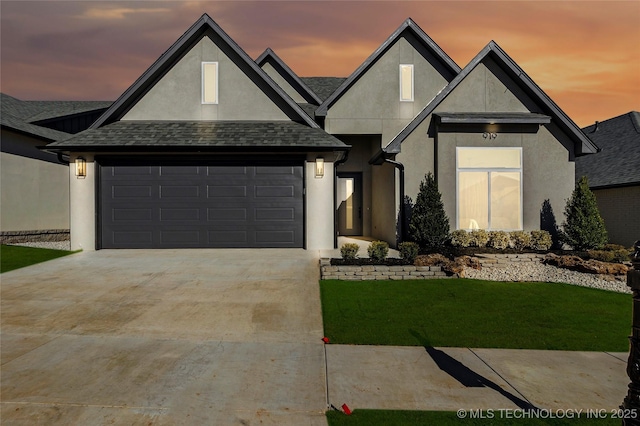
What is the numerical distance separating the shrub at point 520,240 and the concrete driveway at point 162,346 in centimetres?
677

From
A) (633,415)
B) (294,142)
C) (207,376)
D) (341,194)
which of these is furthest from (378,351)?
(341,194)

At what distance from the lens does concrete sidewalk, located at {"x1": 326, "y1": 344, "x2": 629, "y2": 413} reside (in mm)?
3893

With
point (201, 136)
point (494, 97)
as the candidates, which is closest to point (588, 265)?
point (494, 97)

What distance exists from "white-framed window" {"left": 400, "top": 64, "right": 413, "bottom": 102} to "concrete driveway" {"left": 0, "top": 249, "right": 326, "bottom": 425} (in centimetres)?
979

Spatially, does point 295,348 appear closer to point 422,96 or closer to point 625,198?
point 422,96

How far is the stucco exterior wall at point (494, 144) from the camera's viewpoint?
42.2 feet

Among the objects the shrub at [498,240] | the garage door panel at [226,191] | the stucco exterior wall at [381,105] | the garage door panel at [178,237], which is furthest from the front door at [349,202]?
the garage door panel at [178,237]

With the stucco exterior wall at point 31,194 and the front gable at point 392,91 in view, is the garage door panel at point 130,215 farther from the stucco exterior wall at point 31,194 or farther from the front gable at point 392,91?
the front gable at point 392,91

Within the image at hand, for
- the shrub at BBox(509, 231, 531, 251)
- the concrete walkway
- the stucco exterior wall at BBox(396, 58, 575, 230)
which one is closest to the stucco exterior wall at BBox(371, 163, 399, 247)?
the stucco exterior wall at BBox(396, 58, 575, 230)

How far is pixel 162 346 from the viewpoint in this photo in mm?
5277

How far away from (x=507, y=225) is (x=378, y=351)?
9469mm

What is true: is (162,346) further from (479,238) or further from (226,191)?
(479,238)

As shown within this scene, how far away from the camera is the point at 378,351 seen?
203 inches

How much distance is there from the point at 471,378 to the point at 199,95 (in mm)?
12800
